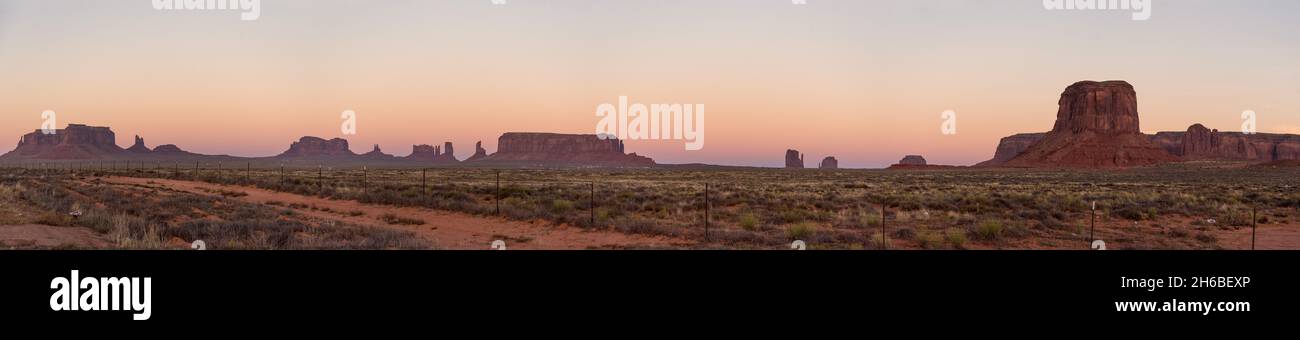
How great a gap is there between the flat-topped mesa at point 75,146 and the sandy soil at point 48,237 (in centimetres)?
23147

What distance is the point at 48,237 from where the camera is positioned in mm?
10969

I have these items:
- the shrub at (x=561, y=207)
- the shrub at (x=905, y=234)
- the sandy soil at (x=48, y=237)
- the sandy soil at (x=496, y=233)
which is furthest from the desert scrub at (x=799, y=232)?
the sandy soil at (x=48, y=237)

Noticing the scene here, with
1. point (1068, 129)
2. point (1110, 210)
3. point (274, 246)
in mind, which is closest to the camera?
point (274, 246)

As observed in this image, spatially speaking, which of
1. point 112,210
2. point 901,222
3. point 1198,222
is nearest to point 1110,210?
point 1198,222

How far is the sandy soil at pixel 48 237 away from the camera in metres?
9.97

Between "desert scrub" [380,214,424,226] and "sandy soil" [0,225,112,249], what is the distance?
6.68 m

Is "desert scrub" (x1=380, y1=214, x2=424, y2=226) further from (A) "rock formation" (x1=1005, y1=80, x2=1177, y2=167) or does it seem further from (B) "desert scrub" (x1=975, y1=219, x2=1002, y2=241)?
(A) "rock formation" (x1=1005, y1=80, x2=1177, y2=167)

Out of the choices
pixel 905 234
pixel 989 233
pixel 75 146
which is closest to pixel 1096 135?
pixel 989 233

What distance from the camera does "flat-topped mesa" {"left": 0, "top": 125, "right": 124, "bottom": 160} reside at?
187 m

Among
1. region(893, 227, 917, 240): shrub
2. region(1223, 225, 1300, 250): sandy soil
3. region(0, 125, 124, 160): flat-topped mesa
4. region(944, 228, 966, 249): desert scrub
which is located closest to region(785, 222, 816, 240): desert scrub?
region(893, 227, 917, 240): shrub

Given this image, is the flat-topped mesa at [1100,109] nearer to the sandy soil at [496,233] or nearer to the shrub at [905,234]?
the shrub at [905,234]

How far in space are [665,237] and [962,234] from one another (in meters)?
6.69

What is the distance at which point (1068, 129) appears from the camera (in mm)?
156125
